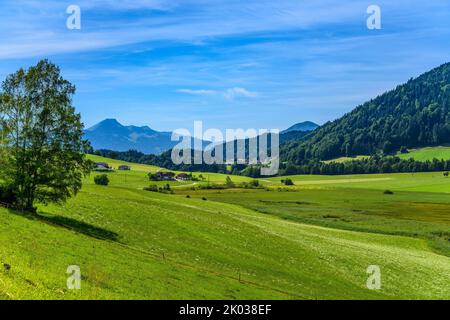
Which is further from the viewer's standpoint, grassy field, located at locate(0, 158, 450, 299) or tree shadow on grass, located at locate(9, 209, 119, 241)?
tree shadow on grass, located at locate(9, 209, 119, 241)

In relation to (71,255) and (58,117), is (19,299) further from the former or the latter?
(58,117)

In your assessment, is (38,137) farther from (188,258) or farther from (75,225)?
(188,258)

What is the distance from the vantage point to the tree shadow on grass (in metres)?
48.0

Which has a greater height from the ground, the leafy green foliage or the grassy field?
the leafy green foliage

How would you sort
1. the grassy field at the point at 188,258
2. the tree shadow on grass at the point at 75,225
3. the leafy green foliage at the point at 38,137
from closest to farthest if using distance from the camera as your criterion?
the grassy field at the point at 188,258 < the tree shadow on grass at the point at 75,225 < the leafy green foliage at the point at 38,137

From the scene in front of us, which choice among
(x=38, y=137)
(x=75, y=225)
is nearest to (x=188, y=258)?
(x=75, y=225)

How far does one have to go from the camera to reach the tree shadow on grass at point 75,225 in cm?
4800

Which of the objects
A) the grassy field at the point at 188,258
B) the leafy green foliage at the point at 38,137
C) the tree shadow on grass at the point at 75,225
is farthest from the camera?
the leafy green foliage at the point at 38,137

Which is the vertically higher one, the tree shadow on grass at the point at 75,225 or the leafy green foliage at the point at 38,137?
the leafy green foliage at the point at 38,137

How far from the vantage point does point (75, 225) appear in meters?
51.9

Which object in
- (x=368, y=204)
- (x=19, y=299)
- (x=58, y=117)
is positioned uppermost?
(x=58, y=117)
